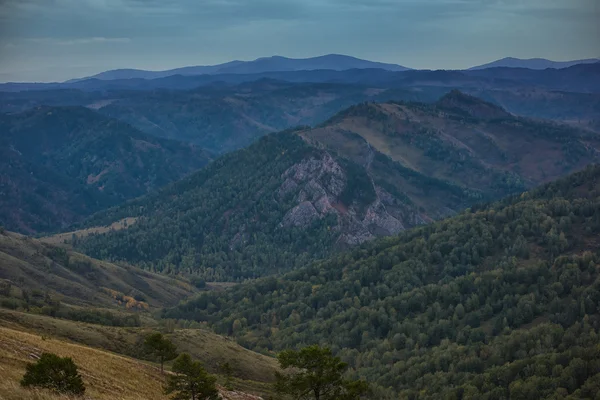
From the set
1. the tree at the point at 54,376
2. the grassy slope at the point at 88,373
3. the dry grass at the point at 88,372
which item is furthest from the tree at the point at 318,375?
the tree at the point at 54,376

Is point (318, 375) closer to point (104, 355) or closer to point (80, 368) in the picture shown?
point (80, 368)

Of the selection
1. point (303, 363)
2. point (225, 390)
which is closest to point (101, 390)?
point (303, 363)

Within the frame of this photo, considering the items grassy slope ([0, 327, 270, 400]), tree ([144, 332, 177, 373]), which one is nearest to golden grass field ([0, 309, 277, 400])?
grassy slope ([0, 327, 270, 400])

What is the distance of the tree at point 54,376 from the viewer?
5669 cm

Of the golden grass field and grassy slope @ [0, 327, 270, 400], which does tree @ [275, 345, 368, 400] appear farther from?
the golden grass field

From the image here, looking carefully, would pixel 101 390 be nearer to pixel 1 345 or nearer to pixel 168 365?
pixel 1 345

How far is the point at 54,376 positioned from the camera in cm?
5800

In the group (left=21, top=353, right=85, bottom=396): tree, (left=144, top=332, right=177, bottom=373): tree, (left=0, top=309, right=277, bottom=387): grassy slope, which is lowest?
(left=0, top=309, right=277, bottom=387): grassy slope

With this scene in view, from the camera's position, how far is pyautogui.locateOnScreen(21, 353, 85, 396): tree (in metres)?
56.7

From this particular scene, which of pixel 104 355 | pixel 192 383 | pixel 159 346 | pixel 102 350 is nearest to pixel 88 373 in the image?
pixel 192 383

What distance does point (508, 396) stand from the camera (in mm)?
154750

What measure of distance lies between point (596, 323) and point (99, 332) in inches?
5853

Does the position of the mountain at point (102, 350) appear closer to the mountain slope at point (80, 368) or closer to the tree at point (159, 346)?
the mountain slope at point (80, 368)

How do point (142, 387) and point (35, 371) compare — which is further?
point (142, 387)
